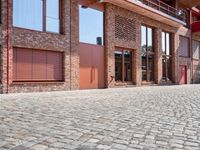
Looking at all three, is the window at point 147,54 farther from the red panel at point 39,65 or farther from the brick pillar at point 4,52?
the brick pillar at point 4,52

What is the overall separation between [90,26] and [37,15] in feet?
13.0

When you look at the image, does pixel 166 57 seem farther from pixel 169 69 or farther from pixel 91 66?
pixel 91 66

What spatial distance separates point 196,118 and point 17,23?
10896 mm

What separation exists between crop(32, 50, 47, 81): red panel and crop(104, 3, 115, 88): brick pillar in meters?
5.11

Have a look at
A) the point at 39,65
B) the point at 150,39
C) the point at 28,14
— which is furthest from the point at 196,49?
the point at 28,14

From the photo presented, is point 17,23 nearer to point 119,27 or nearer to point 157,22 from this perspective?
point 119,27

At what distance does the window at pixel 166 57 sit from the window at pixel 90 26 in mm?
8585

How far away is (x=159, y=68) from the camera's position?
79.8ft

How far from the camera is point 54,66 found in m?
16.0

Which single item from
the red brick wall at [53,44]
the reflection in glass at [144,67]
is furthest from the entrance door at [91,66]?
the reflection in glass at [144,67]

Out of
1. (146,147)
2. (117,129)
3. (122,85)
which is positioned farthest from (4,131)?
(122,85)

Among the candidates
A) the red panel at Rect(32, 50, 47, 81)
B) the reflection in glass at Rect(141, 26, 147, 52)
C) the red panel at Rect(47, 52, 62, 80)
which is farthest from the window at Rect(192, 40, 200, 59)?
the red panel at Rect(32, 50, 47, 81)

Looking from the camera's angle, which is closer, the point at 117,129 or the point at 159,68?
the point at 117,129

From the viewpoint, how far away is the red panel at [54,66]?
15736mm
